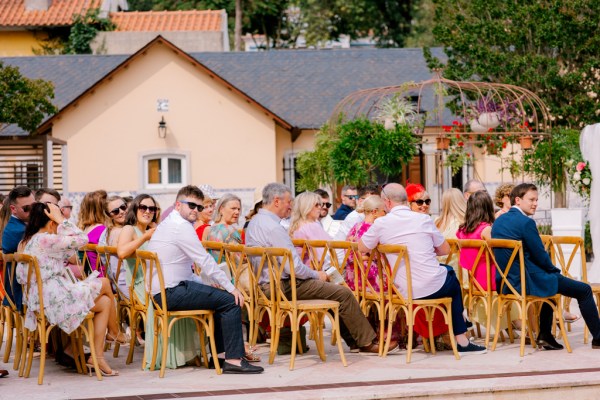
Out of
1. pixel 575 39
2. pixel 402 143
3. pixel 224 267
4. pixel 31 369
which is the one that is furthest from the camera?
pixel 575 39

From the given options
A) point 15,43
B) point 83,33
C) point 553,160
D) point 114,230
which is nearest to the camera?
point 114,230

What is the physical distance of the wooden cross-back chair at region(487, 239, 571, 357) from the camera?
31.4 ft

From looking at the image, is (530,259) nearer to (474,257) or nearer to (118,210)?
(474,257)

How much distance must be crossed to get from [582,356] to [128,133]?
838 inches

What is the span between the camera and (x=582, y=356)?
31.0 feet

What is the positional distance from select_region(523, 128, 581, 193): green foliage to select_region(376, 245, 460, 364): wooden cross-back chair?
28.8ft

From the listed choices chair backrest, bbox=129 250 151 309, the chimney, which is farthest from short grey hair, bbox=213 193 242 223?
the chimney

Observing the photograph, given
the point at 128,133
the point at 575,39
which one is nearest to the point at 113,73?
the point at 128,133

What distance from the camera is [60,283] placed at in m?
8.95

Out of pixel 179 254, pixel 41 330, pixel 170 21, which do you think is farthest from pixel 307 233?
pixel 170 21

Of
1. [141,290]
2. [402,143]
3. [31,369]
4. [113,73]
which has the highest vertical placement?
[113,73]

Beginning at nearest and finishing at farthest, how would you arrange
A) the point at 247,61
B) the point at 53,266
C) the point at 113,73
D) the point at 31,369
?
the point at 53,266 < the point at 31,369 < the point at 113,73 < the point at 247,61

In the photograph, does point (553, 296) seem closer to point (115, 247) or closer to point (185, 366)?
point (185, 366)

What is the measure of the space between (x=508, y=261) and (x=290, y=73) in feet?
76.3
